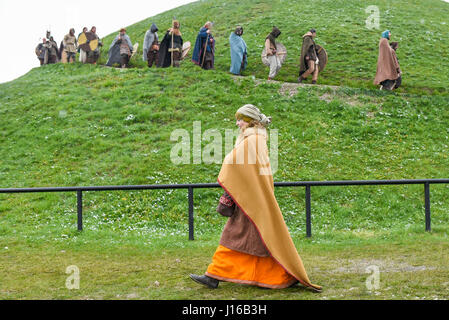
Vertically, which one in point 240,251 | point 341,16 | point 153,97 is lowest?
point 240,251

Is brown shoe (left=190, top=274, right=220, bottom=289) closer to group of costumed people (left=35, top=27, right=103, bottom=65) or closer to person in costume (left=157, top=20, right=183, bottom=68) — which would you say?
person in costume (left=157, top=20, right=183, bottom=68)

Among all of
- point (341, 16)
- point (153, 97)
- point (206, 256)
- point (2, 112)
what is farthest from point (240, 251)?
point (341, 16)

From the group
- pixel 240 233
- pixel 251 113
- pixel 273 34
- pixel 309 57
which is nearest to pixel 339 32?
pixel 273 34

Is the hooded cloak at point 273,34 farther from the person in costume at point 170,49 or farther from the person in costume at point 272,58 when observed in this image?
the person in costume at point 170,49

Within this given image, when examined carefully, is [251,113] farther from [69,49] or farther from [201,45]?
[69,49]

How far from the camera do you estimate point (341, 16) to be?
1256 inches

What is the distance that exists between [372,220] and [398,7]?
2839 cm

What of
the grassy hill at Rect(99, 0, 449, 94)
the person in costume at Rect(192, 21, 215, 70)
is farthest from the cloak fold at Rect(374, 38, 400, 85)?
the person in costume at Rect(192, 21, 215, 70)

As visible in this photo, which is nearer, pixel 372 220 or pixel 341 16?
pixel 372 220

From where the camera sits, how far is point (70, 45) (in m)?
29.0

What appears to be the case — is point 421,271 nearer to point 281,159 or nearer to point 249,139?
point 249,139

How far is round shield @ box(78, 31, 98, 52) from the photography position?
86.5ft

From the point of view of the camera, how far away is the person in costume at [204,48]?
21.7 metres

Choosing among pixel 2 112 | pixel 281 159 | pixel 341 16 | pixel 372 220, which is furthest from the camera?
pixel 341 16
